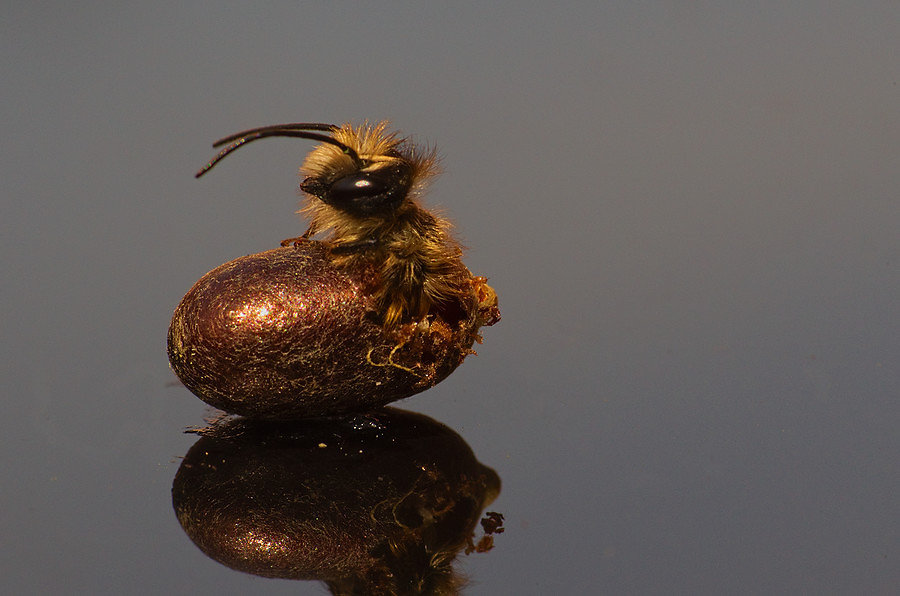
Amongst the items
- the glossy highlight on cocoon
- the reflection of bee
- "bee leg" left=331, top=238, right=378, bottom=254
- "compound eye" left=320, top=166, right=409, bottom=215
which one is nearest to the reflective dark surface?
the glossy highlight on cocoon

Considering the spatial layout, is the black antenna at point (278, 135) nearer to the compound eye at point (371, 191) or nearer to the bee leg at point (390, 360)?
the compound eye at point (371, 191)

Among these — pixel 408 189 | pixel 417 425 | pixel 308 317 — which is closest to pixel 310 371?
pixel 308 317

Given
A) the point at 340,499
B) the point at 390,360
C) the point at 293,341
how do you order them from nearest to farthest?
the point at 340,499 < the point at 293,341 < the point at 390,360

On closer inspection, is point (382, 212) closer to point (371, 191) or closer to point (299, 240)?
point (371, 191)

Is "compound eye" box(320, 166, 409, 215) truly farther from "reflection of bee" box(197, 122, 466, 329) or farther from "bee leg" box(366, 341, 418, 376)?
"bee leg" box(366, 341, 418, 376)

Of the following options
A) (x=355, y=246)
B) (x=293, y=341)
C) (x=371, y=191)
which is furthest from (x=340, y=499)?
(x=371, y=191)

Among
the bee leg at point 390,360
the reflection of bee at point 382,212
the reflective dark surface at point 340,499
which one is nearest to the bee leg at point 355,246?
the reflection of bee at point 382,212

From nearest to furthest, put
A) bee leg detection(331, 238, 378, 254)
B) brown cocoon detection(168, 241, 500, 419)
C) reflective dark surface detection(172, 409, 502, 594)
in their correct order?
reflective dark surface detection(172, 409, 502, 594) < brown cocoon detection(168, 241, 500, 419) < bee leg detection(331, 238, 378, 254)

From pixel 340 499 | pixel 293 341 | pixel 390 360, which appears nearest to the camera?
pixel 340 499
